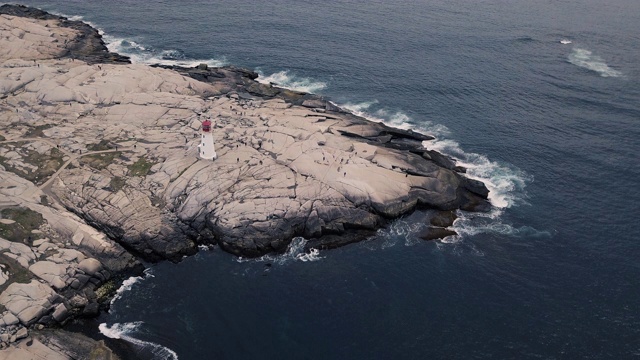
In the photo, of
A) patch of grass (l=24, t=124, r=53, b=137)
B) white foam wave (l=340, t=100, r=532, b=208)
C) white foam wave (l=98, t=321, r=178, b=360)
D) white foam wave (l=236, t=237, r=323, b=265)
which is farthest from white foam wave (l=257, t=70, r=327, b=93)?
white foam wave (l=98, t=321, r=178, b=360)

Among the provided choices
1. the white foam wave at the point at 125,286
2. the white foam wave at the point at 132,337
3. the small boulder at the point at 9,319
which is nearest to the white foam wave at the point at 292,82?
the white foam wave at the point at 125,286

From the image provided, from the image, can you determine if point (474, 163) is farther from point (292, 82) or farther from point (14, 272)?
point (14, 272)

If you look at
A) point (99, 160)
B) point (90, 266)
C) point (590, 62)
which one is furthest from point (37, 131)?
point (590, 62)

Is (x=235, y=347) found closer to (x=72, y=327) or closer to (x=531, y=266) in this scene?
(x=72, y=327)

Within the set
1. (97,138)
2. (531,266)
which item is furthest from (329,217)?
(97,138)

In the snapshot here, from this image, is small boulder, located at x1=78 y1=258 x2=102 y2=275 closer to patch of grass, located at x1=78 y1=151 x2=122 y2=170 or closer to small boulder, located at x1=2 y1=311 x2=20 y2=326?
small boulder, located at x1=2 y1=311 x2=20 y2=326

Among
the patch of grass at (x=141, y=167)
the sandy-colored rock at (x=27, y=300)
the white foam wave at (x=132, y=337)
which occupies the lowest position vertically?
the white foam wave at (x=132, y=337)

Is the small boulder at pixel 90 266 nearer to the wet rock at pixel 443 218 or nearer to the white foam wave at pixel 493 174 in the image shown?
the wet rock at pixel 443 218
